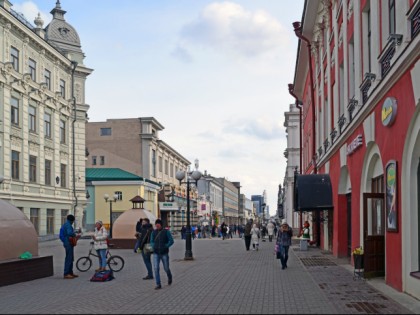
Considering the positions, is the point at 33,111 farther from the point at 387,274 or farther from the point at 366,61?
the point at 387,274

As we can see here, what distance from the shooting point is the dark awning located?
921 inches

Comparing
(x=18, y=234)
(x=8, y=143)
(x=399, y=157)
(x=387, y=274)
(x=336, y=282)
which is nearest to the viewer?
(x=399, y=157)

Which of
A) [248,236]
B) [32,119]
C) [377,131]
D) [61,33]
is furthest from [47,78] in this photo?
[377,131]

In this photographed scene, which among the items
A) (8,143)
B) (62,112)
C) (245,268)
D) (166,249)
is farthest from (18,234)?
(62,112)

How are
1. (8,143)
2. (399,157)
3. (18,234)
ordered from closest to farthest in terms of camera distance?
(399,157) < (18,234) < (8,143)

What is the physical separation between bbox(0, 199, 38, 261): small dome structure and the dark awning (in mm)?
10927

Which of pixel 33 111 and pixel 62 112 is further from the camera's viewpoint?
pixel 62 112

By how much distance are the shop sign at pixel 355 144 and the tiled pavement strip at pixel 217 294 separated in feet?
11.4

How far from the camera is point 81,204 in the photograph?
153 feet

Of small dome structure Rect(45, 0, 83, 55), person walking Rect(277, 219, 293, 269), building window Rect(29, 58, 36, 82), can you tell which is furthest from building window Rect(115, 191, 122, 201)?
person walking Rect(277, 219, 293, 269)

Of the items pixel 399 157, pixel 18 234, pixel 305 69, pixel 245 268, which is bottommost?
pixel 245 268

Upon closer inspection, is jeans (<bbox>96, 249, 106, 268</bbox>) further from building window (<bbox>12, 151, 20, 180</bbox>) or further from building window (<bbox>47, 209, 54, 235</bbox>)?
building window (<bbox>47, 209, 54, 235</bbox>)

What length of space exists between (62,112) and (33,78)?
5.31 metres

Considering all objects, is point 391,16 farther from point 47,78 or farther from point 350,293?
point 47,78
